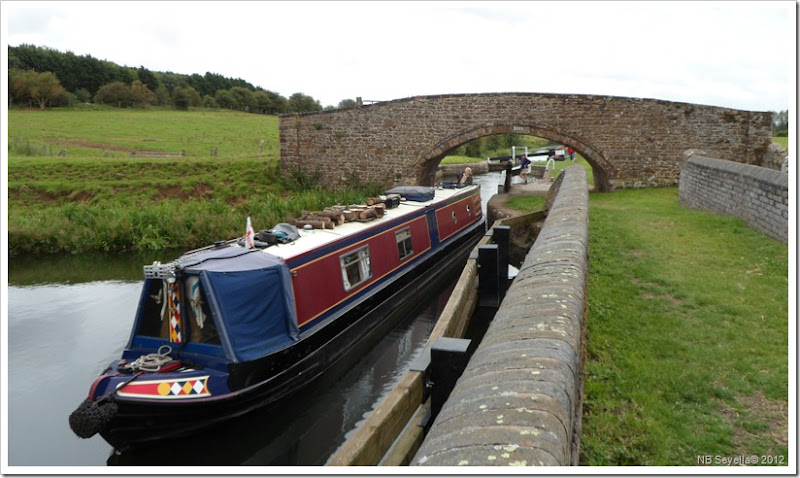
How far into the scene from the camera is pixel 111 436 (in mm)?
5664

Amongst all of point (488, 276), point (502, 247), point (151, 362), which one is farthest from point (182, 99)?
point (151, 362)

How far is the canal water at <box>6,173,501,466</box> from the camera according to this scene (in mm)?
Answer: 6113

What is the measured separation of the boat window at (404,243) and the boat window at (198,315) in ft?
14.4

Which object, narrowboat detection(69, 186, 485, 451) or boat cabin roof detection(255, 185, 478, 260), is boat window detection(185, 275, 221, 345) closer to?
narrowboat detection(69, 186, 485, 451)

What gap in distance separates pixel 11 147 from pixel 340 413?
2262 centimetres

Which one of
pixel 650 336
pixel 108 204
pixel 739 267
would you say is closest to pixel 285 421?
pixel 650 336

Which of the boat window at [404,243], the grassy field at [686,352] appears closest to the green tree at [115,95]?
the boat window at [404,243]

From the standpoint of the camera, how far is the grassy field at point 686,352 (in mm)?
3205

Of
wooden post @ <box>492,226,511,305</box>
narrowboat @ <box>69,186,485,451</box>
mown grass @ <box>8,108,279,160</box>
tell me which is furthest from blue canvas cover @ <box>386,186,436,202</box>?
mown grass @ <box>8,108,279,160</box>

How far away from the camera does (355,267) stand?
27.8 feet

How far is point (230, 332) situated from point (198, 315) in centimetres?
Result: 42

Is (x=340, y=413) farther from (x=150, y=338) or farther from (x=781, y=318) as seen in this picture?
(x=781, y=318)

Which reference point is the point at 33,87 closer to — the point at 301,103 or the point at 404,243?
the point at 301,103

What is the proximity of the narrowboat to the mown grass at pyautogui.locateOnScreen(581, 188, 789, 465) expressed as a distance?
10.9 ft
